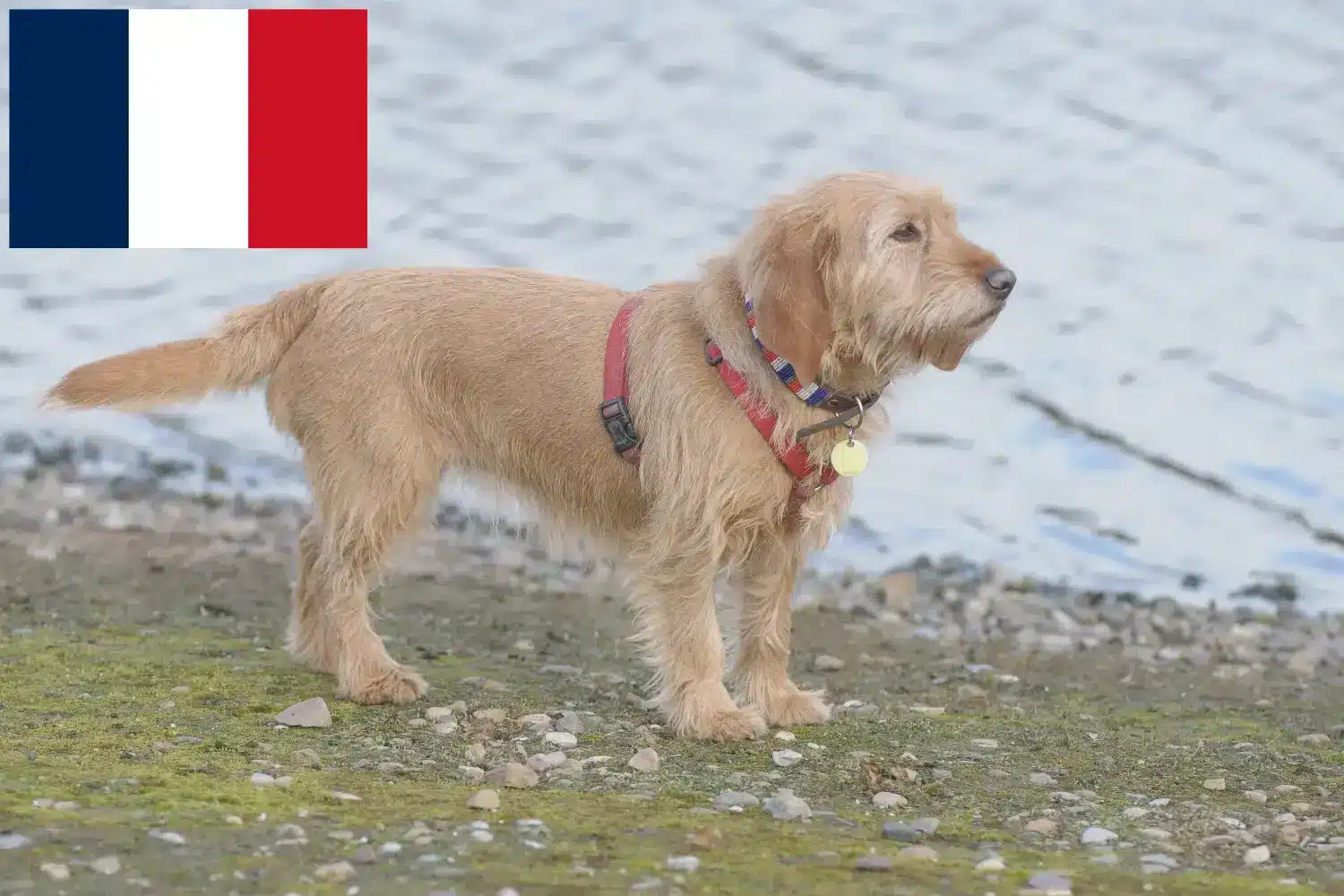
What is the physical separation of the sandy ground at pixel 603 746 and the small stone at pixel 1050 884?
20mm

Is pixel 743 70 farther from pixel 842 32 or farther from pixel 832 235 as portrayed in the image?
pixel 832 235

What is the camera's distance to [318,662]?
7.00 metres

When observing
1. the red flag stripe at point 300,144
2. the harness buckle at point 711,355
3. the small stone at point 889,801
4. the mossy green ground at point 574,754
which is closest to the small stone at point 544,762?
the mossy green ground at point 574,754

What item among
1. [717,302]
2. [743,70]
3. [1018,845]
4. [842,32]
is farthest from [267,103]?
[1018,845]

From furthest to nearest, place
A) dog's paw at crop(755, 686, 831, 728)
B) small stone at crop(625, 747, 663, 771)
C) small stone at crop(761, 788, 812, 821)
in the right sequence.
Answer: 1. dog's paw at crop(755, 686, 831, 728)
2. small stone at crop(625, 747, 663, 771)
3. small stone at crop(761, 788, 812, 821)

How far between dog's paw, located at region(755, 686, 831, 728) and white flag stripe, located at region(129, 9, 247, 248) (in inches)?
365

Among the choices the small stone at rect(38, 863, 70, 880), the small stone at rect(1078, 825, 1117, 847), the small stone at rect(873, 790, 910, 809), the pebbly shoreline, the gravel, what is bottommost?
the pebbly shoreline

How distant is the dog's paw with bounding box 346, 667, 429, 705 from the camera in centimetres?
654

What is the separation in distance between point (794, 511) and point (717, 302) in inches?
29.8

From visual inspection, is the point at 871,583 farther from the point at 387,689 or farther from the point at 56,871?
the point at 56,871

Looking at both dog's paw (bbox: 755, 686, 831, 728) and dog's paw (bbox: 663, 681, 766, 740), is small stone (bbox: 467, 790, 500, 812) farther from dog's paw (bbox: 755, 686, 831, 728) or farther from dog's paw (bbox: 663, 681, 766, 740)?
dog's paw (bbox: 755, 686, 831, 728)

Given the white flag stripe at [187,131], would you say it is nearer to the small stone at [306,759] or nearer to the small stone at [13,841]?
the small stone at [306,759]

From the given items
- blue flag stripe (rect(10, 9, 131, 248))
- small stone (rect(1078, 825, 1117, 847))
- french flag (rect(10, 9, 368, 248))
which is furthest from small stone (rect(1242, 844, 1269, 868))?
blue flag stripe (rect(10, 9, 131, 248))

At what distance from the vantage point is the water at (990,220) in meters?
11.2
